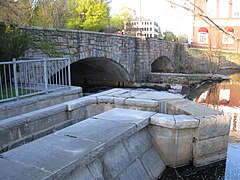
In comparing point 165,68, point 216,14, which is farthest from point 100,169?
point 216,14

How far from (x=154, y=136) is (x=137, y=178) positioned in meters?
0.98

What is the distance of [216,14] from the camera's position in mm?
31406

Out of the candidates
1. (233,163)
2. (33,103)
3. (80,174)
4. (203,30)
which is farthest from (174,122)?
(203,30)

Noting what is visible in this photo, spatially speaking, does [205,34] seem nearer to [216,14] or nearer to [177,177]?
[216,14]

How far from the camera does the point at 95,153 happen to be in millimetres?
2828

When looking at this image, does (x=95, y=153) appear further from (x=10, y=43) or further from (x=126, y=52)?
(x=126, y=52)

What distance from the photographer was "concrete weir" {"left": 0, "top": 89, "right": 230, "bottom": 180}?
104 inches

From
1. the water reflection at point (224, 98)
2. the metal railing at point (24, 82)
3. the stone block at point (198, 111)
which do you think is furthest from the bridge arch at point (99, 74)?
the stone block at point (198, 111)

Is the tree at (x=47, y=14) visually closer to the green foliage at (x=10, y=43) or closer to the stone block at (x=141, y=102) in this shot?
the green foliage at (x=10, y=43)

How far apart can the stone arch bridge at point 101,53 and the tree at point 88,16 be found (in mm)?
8281

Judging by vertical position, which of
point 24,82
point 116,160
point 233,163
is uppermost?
point 24,82

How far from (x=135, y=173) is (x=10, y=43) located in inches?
216

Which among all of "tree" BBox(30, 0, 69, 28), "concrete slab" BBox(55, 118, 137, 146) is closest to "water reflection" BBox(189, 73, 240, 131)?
"concrete slab" BBox(55, 118, 137, 146)

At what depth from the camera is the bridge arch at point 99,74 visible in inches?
650
